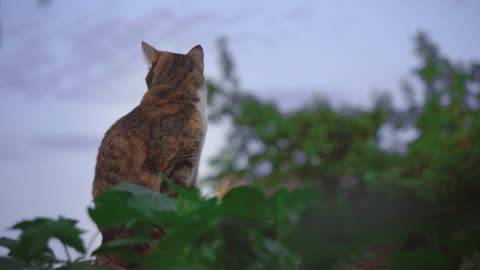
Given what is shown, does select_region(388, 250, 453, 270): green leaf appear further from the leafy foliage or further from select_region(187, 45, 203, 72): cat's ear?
select_region(187, 45, 203, 72): cat's ear

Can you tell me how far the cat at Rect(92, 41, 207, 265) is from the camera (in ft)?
8.39

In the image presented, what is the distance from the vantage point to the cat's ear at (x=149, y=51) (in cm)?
356

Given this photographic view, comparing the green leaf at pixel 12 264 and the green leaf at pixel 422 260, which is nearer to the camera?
the green leaf at pixel 422 260

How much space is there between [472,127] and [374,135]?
1087cm

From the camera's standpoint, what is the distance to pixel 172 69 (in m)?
3.57

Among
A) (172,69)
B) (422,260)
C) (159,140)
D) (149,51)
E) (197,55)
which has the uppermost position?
(197,55)

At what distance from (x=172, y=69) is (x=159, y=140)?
0.97 m

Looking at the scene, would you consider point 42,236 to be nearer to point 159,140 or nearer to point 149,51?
point 159,140

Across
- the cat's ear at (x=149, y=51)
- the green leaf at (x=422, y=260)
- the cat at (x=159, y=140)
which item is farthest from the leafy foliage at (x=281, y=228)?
the cat's ear at (x=149, y=51)

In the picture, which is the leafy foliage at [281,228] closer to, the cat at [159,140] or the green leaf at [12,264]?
the green leaf at [12,264]

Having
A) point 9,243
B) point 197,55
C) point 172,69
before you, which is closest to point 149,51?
point 172,69

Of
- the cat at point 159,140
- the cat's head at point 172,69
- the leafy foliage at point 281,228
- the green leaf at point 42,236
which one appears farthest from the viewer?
the cat's head at point 172,69

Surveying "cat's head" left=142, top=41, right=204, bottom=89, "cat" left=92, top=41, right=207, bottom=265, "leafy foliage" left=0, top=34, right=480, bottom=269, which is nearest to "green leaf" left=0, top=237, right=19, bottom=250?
"leafy foliage" left=0, top=34, right=480, bottom=269

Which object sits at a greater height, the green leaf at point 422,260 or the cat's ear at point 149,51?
the cat's ear at point 149,51
